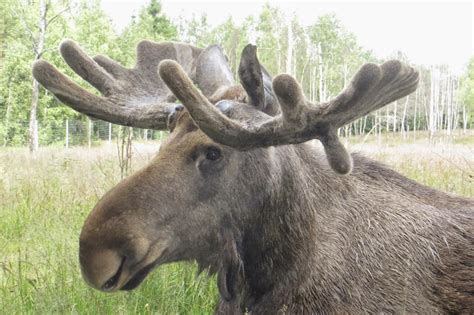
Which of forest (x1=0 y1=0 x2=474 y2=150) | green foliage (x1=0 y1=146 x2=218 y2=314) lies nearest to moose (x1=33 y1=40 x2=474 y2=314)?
green foliage (x1=0 y1=146 x2=218 y2=314)

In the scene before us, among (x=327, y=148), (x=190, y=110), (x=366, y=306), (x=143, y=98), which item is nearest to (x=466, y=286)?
(x=366, y=306)

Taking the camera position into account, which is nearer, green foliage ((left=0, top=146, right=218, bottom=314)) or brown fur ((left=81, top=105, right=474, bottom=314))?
brown fur ((left=81, top=105, right=474, bottom=314))

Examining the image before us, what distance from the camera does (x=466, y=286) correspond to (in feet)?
8.59

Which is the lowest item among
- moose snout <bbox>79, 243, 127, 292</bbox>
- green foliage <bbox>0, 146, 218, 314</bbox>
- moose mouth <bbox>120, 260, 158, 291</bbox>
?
green foliage <bbox>0, 146, 218, 314</bbox>

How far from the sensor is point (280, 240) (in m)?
2.61

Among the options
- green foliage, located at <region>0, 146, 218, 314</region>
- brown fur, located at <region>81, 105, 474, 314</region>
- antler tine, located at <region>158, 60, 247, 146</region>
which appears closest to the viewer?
antler tine, located at <region>158, 60, 247, 146</region>

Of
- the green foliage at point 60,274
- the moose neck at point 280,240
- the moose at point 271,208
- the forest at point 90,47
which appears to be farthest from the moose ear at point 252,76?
the forest at point 90,47

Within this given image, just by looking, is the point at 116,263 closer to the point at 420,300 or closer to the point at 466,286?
the point at 420,300

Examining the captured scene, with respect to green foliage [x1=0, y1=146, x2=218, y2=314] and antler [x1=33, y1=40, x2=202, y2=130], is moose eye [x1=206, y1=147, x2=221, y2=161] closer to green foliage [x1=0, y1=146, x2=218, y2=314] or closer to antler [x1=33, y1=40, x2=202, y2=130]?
antler [x1=33, y1=40, x2=202, y2=130]

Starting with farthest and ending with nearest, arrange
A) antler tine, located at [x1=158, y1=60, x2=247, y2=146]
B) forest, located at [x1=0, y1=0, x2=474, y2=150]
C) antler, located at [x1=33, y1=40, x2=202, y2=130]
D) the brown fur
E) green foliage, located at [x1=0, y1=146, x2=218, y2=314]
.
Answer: forest, located at [x1=0, y1=0, x2=474, y2=150], green foliage, located at [x1=0, y1=146, x2=218, y2=314], antler, located at [x1=33, y1=40, x2=202, y2=130], the brown fur, antler tine, located at [x1=158, y1=60, x2=247, y2=146]

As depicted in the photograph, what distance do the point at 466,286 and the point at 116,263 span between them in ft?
5.29

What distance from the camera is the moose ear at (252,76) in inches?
98.5

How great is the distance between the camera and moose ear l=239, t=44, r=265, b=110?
2.50 meters

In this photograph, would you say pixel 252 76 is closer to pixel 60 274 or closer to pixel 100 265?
pixel 100 265
